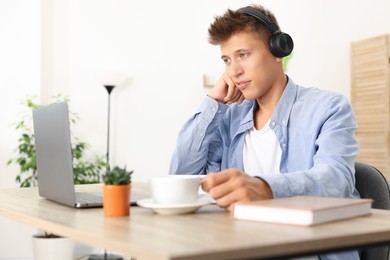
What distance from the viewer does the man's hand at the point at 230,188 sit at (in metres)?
1.22

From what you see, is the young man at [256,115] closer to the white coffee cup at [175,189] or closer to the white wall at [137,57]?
the white coffee cup at [175,189]

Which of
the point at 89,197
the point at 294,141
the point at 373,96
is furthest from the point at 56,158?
the point at 373,96

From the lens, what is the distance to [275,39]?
1.91m

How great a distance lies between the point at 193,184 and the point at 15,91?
134 inches

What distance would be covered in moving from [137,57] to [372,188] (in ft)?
11.3

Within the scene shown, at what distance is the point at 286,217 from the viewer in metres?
1.06

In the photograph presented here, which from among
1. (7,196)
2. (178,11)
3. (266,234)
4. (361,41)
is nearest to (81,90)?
(178,11)

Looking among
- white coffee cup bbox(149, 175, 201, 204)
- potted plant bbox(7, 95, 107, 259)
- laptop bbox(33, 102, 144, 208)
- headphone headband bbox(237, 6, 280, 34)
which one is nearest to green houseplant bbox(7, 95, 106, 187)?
potted plant bbox(7, 95, 107, 259)

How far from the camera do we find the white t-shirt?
6.17 feet

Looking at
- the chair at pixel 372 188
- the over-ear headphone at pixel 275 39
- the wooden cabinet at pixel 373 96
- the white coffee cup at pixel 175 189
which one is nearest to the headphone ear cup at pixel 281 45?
the over-ear headphone at pixel 275 39

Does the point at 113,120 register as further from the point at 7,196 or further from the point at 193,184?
the point at 193,184

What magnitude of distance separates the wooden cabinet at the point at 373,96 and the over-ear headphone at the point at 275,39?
333 cm

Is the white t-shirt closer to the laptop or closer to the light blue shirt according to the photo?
A: the light blue shirt

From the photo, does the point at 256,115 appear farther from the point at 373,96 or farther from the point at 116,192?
the point at 373,96
